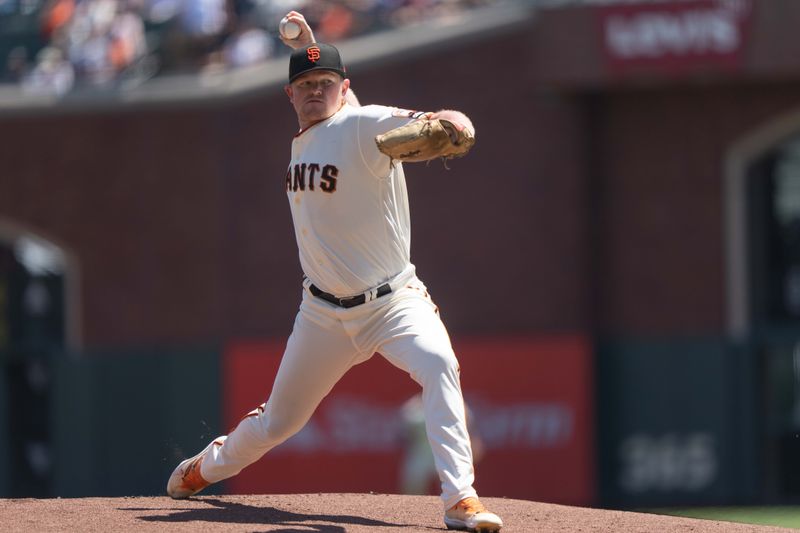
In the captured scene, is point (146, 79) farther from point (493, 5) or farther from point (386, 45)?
point (493, 5)

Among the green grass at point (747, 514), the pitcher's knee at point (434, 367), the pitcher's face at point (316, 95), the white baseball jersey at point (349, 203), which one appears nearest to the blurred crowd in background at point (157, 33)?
the green grass at point (747, 514)

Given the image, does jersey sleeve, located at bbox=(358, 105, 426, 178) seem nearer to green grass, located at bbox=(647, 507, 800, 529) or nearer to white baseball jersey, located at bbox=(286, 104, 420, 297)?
white baseball jersey, located at bbox=(286, 104, 420, 297)

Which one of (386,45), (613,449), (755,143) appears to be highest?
(386,45)

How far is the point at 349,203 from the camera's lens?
268 inches

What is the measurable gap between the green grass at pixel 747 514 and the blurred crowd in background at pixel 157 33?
586 centimetres

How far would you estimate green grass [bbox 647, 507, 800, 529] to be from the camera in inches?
592

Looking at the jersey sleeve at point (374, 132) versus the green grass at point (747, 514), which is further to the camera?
the green grass at point (747, 514)

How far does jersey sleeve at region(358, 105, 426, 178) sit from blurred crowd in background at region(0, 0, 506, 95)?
956cm

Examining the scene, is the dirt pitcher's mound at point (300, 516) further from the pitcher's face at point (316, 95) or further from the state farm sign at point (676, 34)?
the state farm sign at point (676, 34)

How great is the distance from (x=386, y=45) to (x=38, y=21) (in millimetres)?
3881

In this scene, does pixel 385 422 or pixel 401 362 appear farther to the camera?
pixel 385 422

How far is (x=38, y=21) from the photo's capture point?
669 inches

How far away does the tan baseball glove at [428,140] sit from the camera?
6227 mm

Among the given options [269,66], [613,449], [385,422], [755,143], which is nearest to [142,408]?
[385,422]
